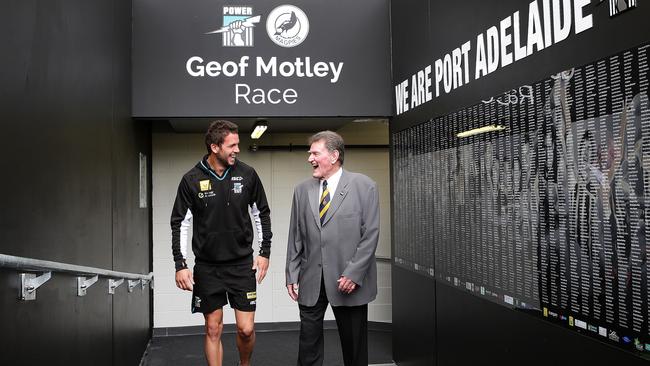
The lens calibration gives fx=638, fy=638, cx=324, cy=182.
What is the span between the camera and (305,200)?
11.4 feet

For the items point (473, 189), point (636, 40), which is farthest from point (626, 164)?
point (473, 189)

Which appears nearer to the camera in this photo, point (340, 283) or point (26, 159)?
point (26, 159)

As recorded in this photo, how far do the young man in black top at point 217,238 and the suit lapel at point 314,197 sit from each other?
54 cm

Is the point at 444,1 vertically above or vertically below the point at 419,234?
above

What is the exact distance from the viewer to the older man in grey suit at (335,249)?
3334mm

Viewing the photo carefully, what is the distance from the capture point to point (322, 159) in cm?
341

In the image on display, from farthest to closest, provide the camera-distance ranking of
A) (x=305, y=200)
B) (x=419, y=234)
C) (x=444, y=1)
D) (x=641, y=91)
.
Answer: (x=419, y=234) → (x=444, y=1) → (x=305, y=200) → (x=641, y=91)

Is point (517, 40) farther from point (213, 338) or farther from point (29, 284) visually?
point (213, 338)

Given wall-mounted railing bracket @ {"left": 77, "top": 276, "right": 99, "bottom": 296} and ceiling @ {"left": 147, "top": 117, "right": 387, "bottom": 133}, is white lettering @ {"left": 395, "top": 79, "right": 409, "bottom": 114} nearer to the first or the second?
ceiling @ {"left": 147, "top": 117, "right": 387, "bottom": 133}

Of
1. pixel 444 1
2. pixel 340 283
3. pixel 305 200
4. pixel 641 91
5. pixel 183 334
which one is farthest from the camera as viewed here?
pixel 183 334

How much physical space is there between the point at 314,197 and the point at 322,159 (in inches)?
8.3

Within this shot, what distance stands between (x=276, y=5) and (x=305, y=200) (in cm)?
216

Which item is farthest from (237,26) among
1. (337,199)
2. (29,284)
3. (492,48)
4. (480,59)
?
(29,284)

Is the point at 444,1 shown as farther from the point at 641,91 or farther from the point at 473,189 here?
the point at 641,91
